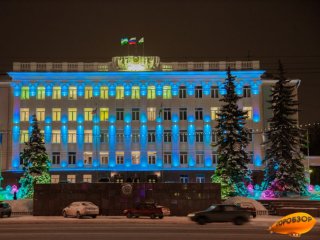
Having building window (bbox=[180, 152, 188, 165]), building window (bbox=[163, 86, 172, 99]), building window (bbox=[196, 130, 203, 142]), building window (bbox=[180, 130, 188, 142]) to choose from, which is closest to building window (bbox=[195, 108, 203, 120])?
building window (bbox=[196, 130, 203, 142])

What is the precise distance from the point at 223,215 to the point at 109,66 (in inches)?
1865

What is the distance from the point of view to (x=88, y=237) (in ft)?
68.0

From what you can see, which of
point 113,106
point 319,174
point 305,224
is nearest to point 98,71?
point 113,106

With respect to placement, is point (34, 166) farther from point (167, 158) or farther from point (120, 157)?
point (167, 158)

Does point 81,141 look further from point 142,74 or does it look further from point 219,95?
point 219,95

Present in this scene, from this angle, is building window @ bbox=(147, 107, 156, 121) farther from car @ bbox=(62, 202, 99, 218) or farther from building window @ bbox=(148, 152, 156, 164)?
car @ bbox=(62, 202, 99, 218)

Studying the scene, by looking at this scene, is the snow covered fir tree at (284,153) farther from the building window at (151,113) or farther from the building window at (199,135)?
the building window at (151,113)

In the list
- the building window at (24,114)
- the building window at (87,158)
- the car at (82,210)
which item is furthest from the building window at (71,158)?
the car at (82,210)

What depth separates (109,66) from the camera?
249 feet

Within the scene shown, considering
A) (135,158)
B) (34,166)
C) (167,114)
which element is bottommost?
(34,166)

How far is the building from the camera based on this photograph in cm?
7412

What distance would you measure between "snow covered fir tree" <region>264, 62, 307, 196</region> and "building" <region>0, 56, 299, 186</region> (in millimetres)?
20672

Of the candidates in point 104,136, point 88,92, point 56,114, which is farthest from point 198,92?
point 56,114

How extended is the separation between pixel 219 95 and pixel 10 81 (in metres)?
31.6
